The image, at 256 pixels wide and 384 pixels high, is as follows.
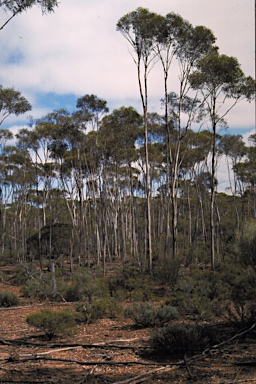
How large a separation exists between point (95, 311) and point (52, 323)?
2.08m

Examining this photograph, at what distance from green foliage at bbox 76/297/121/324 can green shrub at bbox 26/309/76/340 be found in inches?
53.2

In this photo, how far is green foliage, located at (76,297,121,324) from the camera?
26.7ft

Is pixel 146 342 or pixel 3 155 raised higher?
pixel 3 155

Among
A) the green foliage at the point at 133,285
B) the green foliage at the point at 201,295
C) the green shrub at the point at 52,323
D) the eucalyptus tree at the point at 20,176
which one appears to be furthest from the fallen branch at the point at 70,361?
the eucalyptus tree at the point at 20,176

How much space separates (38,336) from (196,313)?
11.7 feet

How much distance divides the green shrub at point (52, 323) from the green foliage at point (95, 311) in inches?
53.2

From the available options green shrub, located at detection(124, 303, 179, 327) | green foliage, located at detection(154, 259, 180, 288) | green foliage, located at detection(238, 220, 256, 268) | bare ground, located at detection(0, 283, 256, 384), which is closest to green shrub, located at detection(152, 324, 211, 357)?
bare ground, located at detection(0, 283, 256, 384)

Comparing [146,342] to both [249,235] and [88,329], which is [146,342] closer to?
[88,329]

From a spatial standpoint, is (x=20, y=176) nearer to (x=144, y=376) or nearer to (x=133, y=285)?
(x=133, y=285)

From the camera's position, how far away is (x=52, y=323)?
645cm

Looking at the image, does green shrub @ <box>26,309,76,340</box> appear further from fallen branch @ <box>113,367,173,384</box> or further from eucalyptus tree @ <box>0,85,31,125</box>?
eucalyptus tree @ <box>0,85,31,125</box>

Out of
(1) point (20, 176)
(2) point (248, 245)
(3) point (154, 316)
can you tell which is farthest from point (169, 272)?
(1) point (20, 176)

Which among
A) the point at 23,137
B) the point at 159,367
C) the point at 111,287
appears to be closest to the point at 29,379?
the point at 159,367

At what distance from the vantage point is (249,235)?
7223mm
